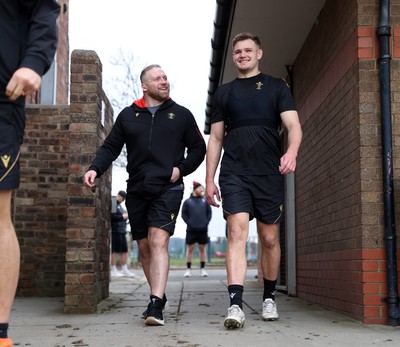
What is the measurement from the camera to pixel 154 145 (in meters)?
5.21

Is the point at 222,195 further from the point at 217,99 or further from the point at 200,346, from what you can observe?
the point at 200,346

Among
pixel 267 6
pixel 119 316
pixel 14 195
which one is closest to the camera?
pixel 119 316

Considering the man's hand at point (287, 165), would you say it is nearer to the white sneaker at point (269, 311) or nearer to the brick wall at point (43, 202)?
the white sneaker at point (269, 311)

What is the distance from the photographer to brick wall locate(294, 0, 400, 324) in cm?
477

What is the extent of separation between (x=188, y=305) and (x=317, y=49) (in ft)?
9.57

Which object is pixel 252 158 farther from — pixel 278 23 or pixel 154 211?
pixel 278 23

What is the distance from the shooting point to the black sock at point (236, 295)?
4.53 meters

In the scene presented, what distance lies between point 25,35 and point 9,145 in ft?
1.90

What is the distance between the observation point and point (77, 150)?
5.96m

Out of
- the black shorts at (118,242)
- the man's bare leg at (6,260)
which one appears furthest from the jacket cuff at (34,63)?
the black shorts at (118,242)

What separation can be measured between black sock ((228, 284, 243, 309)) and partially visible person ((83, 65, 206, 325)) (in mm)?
635

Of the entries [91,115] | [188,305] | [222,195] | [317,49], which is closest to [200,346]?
[222,195]

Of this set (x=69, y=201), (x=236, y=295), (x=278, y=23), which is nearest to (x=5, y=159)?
(x=236, y=295)

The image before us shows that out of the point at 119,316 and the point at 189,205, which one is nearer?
the point at 119,316
